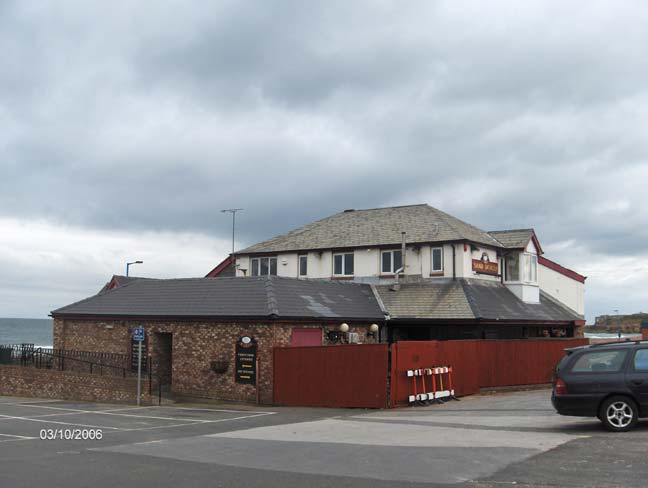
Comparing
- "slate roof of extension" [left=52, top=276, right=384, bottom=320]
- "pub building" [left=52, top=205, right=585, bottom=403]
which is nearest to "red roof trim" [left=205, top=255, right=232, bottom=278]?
"pub building" [left=52, top=205, right=585, bottom=403]

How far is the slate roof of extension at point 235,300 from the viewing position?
83.9 ft

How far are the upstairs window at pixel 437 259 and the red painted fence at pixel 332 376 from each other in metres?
12.2

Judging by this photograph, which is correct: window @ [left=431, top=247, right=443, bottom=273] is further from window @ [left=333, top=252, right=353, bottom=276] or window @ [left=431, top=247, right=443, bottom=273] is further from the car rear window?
the car rear window

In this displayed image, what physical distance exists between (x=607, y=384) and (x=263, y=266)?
88.3 ft

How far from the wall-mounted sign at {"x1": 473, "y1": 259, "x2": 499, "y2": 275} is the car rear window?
1922 cm

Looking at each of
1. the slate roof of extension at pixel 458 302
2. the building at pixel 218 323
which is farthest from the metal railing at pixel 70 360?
the slate roof of extension at pixel 458 302

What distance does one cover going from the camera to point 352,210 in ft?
138

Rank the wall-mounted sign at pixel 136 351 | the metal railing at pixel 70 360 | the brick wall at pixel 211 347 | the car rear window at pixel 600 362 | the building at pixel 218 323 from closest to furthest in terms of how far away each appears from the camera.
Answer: the car rear window at pixel 600 362, the brick wall at pixel 211 347, the building at pixel 218 323, the wall-mounted sign at pixel 136 351, the metal railing at pixel 70 360

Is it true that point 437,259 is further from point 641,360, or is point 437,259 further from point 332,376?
point 641,360

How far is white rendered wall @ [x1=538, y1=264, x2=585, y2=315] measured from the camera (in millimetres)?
42500

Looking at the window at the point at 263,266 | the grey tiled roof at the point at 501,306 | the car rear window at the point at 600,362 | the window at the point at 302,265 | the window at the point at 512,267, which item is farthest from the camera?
the window at the point at 263,266

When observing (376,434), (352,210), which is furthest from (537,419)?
(352,210)

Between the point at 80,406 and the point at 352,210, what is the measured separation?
2123 cm

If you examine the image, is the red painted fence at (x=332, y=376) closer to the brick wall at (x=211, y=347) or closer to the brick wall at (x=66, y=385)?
the brick wall at (x=211, y=347)
